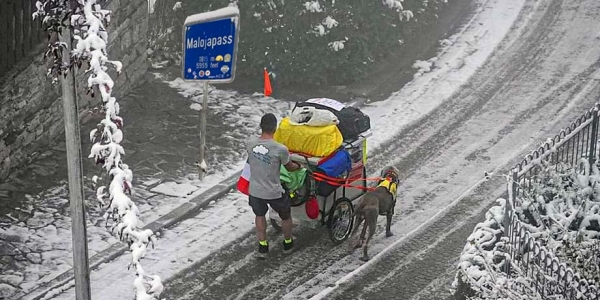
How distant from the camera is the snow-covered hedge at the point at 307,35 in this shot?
1603cm

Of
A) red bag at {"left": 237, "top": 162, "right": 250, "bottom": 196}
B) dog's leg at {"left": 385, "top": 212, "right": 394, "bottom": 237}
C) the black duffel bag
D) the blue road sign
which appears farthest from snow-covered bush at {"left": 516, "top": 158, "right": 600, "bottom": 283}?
the blue road sign

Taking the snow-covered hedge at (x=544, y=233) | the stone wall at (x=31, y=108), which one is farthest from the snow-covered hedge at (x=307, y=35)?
the snow-covered hedge at (x=544, y=233)

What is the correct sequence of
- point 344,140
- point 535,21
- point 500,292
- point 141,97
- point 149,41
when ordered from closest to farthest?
1. point 500,292
2. point 344,140
3. point 141,97
4. point 149,41
5. point 535,21

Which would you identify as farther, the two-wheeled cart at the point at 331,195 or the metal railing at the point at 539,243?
the two-wheeled cart at the point at 331,195

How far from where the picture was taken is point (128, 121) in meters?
14.8

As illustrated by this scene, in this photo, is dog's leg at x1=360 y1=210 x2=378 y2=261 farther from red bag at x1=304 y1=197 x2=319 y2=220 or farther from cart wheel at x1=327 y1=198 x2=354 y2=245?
red bag at x1=304 y1=197 x2=319 y2=220

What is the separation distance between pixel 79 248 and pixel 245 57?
1000 centimetres

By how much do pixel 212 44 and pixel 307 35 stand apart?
12.8ft

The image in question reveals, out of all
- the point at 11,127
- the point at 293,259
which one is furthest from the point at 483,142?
the point at 11,127

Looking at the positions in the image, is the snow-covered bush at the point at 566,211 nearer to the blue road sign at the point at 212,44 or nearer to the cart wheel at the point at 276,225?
the cart wheel at the point at 276,225

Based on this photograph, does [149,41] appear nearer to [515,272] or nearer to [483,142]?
[483,142]

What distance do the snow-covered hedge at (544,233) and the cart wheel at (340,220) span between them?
1768mm

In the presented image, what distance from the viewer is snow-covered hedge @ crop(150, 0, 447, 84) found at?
16.0 metres

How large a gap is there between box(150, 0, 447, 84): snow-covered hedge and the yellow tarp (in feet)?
17.3
